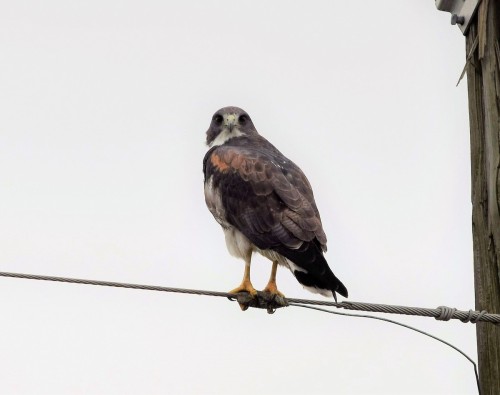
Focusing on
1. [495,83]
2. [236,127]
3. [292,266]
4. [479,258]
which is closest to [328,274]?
[292,266]

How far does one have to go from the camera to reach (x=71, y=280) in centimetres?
539

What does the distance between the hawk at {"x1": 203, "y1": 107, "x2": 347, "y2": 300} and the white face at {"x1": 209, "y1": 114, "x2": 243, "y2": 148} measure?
1.40ft

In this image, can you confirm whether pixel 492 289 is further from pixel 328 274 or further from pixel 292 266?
pixel 292 266

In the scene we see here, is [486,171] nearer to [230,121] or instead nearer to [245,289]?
[245,289]

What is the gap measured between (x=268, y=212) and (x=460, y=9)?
2207 millimetres

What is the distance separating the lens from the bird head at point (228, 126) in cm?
902

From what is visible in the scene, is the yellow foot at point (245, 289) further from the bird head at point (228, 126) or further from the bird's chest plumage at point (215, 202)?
the bird head at point (228, 126)

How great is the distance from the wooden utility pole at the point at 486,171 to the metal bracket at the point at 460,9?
41 millimetres

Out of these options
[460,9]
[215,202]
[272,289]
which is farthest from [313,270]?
[460,9]

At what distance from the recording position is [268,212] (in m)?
7.41

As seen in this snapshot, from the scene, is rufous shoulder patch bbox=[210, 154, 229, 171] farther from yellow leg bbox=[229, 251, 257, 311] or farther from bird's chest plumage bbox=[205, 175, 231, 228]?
yellow leg bbox=[229, 251, 257, 311]

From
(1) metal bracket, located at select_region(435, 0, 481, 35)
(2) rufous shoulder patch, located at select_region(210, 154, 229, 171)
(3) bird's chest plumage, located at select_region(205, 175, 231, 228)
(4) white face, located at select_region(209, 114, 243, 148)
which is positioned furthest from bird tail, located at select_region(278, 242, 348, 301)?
(4) white face, located at select_region(209, 114, 243, 148)

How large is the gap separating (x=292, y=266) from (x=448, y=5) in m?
2.11

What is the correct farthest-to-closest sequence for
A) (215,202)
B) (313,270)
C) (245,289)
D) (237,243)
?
(215,202)
(237,243)
(245,289)
(313,270)
